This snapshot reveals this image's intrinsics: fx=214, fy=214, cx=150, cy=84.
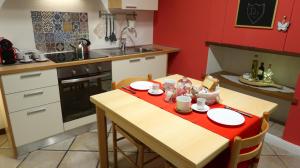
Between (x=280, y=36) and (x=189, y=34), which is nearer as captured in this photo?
(x=280, y=36)

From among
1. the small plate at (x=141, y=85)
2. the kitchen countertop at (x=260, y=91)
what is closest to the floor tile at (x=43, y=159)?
the small plate at (x=141, y=85)

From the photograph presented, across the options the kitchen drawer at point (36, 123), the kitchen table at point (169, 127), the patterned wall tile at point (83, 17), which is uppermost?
the patterned wall tile at point (83, 17)

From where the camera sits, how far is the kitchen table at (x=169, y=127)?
1.03m

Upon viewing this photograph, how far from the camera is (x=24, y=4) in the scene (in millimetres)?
2346

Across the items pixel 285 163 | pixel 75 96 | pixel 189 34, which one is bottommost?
pixel 285 163

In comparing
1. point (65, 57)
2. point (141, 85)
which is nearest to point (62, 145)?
point (65, 57)

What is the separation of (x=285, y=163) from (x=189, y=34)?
6.28 feet

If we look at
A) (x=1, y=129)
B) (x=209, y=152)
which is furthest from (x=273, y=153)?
(x=1, y=129)

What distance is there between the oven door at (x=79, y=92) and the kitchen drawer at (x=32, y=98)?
90 millimetres

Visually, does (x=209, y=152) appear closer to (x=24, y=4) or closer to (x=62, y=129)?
(x=62, y=129)

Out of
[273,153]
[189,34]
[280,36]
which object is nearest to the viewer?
[280,36]

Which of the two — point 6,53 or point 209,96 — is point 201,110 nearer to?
point 209,96

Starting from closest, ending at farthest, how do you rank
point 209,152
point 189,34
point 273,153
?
point 209,152
point 273,153
point 189,34

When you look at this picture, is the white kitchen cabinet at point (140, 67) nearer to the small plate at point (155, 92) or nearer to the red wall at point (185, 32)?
the red wall at point (185, 32)
